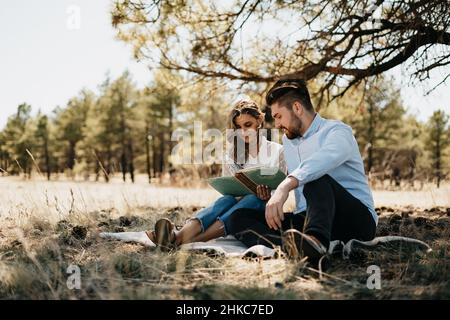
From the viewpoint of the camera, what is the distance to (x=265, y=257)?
7.59ft

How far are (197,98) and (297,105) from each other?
3.31 m

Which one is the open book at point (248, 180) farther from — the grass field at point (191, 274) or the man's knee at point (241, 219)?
the grass field at point (191, 274)

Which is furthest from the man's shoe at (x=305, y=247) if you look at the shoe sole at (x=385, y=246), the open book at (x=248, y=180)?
the open book at (x=248, y=180)

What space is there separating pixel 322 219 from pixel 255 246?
1.57 feet

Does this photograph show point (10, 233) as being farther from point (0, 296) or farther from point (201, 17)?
point (201, 17)

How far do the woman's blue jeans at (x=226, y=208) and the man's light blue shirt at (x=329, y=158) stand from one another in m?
0.27

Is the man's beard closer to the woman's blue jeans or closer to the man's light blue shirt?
the man's light blue shirt

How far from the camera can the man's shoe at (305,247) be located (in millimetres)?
2002

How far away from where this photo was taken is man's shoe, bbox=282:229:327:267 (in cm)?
200

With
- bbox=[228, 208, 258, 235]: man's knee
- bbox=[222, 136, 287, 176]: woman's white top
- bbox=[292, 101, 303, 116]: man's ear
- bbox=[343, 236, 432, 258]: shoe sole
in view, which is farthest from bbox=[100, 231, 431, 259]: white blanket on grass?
bbox=[292, 101, 303, 116]: man's ear

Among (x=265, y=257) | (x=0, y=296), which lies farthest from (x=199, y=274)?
(x=0, y=296)

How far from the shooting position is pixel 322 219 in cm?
206

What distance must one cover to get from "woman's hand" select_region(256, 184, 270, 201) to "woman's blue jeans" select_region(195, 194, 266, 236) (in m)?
0.07
